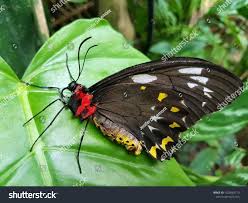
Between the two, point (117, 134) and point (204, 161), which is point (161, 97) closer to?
point (117, 134)

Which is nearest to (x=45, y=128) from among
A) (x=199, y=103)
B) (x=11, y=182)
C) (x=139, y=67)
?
(x=11, y=182)

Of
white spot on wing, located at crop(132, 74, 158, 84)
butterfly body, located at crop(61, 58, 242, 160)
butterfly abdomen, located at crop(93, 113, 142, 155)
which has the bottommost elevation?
butterfly abdomen, located at crop(93, 113, 142, 155)

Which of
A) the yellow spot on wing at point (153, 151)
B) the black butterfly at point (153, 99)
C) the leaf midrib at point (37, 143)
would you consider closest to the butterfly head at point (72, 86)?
the black butterfly at point (153, 99)

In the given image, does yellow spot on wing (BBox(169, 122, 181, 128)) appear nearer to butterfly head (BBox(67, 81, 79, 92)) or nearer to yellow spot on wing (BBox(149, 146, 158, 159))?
yellow spot on wing (BBox(149, 146, 158, 159))

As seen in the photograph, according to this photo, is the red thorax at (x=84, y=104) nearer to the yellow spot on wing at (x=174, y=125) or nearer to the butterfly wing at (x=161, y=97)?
the butterfly wing at (x=161, y=97)

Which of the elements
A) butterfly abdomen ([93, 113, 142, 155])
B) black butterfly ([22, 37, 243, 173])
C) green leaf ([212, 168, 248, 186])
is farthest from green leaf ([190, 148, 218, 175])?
butterfly abdomen ([93, 113, 142, 155])

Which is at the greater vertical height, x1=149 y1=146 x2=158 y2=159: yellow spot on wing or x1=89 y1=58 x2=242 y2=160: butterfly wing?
x1=89 y1=58 x2=242 y2=160: butterfly wing

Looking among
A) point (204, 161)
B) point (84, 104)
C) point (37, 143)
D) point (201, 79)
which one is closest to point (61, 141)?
point (37, 143)
